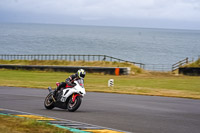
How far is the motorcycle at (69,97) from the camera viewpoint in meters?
10.7

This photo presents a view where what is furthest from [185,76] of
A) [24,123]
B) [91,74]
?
[24,123]

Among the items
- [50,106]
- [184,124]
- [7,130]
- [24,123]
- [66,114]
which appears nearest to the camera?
[7,130]

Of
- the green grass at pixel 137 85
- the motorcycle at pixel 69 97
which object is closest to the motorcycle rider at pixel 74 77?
the motorcycle at pixel 69 97

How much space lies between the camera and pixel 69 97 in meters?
11.1

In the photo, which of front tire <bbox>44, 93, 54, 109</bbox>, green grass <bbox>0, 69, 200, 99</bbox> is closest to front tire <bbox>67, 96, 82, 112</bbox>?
front tire <bbox>44, 93, 54, 109</bbox>

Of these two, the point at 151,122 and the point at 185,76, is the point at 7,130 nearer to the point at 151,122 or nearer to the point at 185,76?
the point at 151,122

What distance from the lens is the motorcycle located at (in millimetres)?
10672

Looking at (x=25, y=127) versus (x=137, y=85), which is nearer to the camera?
(x=25, y=127)

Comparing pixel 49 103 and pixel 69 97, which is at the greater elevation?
pixel 69 97

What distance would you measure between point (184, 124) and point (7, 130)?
4503 millimetres

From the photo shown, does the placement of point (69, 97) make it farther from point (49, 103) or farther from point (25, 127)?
point (25, 127)

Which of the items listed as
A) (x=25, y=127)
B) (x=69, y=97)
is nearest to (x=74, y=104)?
(x=69, y=97)

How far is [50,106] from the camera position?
11953 mm

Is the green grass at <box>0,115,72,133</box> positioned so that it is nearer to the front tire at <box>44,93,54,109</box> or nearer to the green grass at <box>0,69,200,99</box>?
the front tire at <box>44,93,54,109</box>
